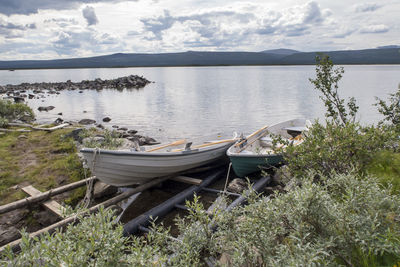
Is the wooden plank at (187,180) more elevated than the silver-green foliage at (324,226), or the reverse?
the silver-green foliage at (324,226)

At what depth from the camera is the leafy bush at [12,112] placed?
59.2ft

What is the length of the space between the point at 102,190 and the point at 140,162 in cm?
198

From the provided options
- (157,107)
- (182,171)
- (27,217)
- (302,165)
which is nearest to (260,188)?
(182,171)

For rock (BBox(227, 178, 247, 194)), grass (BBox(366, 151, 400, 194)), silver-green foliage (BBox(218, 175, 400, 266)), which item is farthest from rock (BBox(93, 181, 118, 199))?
grass (BBox(366, 151, 400, 194))

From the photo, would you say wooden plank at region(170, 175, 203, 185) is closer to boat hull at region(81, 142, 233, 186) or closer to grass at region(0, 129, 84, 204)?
boat hull at region(81, 142, 233, 186)

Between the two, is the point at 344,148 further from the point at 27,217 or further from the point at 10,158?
the point at 10,158

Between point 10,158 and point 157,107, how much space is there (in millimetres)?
21482

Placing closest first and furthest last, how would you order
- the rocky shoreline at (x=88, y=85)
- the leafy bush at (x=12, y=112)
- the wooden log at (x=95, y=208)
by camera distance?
1. the wooden log at (x=95, y=208)
2. the leafy bush at (x=12, y=112)
3. the rocky shoreline at (x=88, y=85)

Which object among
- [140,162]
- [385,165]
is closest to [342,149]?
[385,165]

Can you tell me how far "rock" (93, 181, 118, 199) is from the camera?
8562 millimetres

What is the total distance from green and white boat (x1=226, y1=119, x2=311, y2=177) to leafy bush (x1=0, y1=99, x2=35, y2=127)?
1513 cm

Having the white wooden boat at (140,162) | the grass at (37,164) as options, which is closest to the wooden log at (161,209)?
the white wooden boat at (140,162)

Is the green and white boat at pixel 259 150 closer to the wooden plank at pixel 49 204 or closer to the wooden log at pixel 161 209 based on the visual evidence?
the wooden log at pixel 161 209

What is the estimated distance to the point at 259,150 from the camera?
7.61 metres
